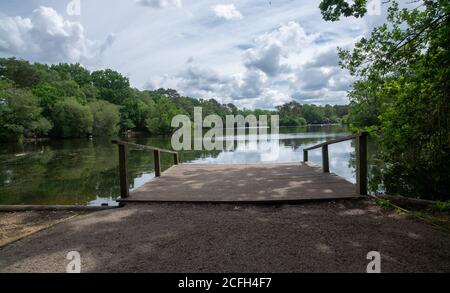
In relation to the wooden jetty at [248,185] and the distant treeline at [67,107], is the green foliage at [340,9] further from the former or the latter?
the distant treeline at [67,107]

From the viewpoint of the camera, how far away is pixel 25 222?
450 centimetres

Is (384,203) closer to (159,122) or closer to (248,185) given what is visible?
(248,185)

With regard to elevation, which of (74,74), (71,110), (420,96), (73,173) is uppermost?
(74,74)

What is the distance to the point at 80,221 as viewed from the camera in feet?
13.8

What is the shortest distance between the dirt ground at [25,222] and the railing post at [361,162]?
4222 millimetres

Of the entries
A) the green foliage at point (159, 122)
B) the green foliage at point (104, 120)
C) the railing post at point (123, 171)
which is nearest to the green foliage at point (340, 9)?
the railing post at point (123, 171)

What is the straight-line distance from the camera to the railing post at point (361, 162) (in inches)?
189

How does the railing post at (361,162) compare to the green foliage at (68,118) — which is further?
the green foliage at (68,118)

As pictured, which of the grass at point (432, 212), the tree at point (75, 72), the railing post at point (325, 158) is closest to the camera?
the grass at point (432, 212)

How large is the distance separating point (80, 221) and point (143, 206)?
0.92m
